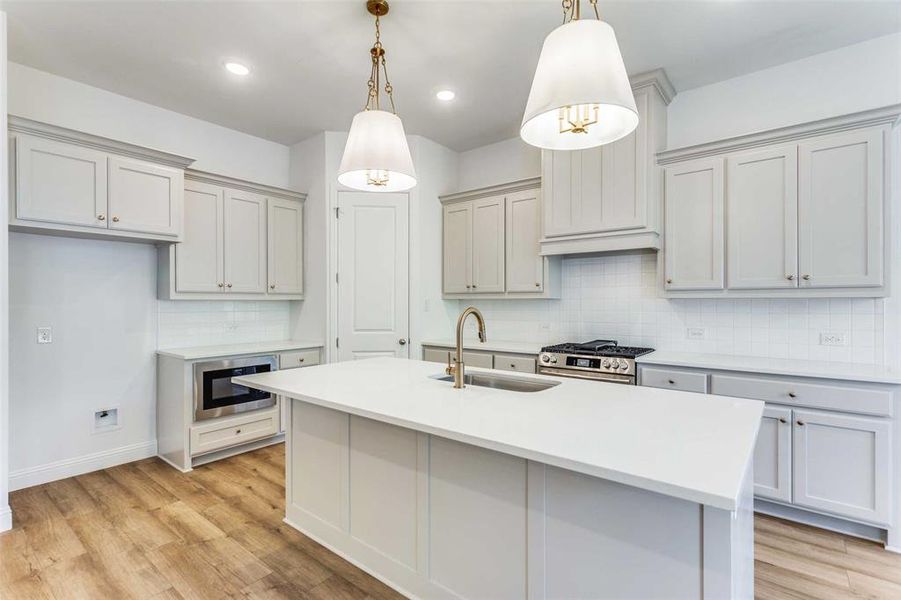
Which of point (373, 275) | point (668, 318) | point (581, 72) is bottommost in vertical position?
point (668, 318)

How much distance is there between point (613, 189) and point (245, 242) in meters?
3.13

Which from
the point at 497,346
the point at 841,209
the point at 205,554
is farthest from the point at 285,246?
the point at 841,209

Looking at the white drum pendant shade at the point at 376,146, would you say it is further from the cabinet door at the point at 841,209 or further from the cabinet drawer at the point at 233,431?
the cabinet drawer at the point at 233,431

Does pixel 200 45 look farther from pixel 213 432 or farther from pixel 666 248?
pixel 666 248

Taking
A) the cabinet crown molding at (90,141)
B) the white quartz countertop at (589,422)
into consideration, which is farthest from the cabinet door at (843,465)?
the cabinet crown molding at (90,141)

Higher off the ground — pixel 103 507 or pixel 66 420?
pixel 66 420

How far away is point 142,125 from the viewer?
3615 millimetres

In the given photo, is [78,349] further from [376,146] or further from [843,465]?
[843,465]

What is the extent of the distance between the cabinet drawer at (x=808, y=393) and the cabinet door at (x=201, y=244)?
3846mm

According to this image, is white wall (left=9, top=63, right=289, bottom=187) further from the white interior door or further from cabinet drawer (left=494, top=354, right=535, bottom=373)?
cabinet drawer (left=494, top=354, right=535, bottom=373)

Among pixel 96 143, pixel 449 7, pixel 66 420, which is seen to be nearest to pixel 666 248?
pixel 449 7

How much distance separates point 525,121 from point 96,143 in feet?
10.2

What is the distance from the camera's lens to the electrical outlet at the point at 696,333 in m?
3.33

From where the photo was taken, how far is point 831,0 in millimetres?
2396
